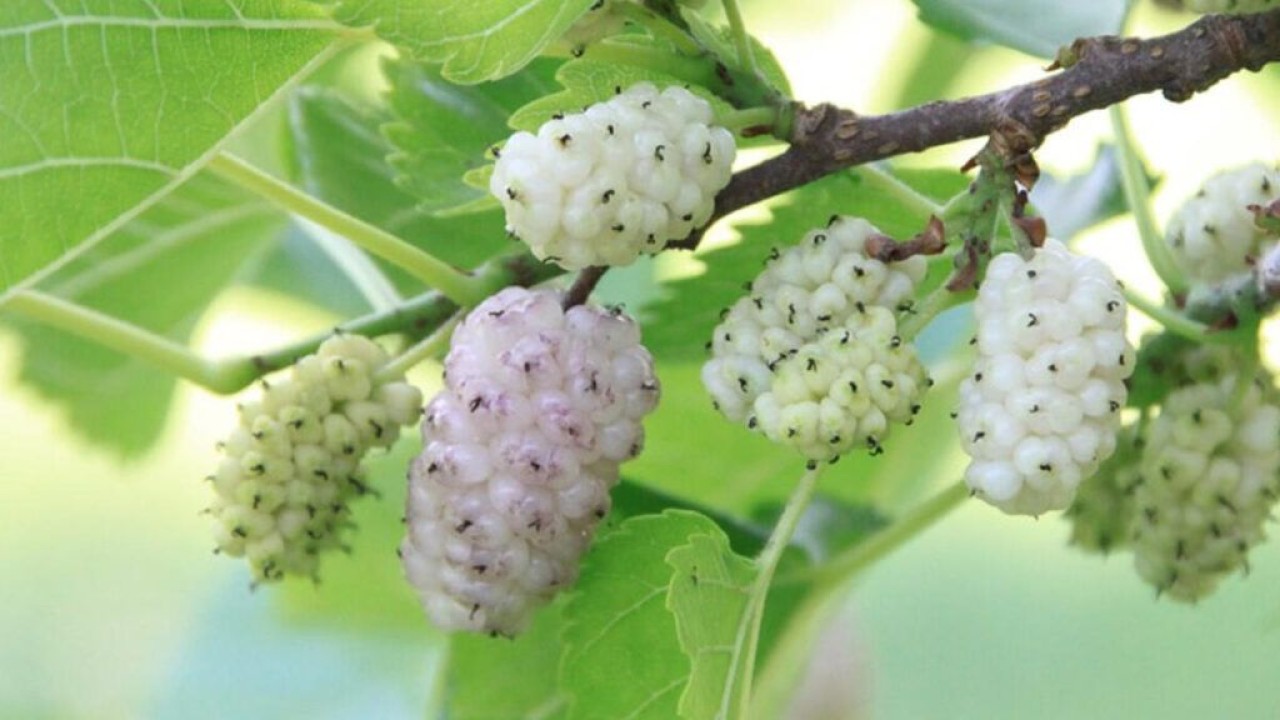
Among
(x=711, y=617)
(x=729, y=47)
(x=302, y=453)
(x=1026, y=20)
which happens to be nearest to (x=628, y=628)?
(x=711, y=617)

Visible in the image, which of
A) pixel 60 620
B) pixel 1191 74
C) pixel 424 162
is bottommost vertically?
pixel 60 620

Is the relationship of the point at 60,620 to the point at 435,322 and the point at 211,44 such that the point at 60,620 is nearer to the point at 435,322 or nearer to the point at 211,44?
the point at 435,322

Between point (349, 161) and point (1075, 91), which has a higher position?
point (1075, 91)

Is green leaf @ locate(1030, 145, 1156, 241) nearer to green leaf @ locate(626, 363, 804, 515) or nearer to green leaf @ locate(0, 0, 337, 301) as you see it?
green leaf @ locate(626, 363, 804, 515)

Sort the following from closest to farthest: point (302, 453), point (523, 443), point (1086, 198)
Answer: point (523, 443)
point (302, 453)
point (1086, 198)

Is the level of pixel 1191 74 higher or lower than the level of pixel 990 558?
higher

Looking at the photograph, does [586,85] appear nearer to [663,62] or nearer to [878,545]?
[663,62]

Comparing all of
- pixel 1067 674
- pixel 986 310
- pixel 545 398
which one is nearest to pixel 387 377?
pixel 545 398
